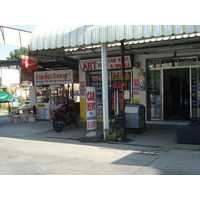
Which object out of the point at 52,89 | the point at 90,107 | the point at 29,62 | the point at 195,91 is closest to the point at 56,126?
the point at 90,107

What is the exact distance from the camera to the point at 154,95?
12719mm

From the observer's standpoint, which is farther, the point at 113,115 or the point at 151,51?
the point at 151,51

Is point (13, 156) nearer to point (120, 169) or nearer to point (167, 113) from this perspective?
point (120, 169)

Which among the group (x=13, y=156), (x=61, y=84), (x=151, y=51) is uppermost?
(x=151, y=51)

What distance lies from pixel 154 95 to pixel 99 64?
3.36 m

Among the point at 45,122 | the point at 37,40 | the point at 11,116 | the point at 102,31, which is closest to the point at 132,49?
the point at 102,31

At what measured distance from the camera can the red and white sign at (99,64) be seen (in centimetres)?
1267

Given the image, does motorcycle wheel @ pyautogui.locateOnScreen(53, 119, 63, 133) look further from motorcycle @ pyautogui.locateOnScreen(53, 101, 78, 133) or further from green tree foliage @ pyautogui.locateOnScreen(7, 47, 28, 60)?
green tree foliage @ pyautogui.locateOnScreen(7, 47, 28, 60)

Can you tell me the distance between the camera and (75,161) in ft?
21.5

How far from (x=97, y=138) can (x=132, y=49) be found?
480 centimetres

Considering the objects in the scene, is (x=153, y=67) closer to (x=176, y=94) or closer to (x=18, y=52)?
(x=176, y=94)

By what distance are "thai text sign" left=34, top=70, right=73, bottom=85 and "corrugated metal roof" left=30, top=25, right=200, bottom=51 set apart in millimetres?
4422

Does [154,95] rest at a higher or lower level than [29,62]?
lower

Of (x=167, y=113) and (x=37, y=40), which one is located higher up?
(x=37, y=40)
